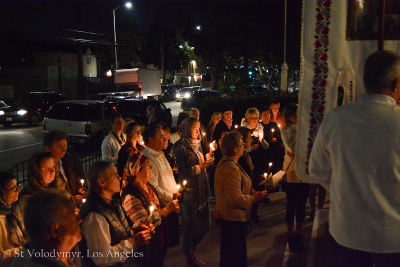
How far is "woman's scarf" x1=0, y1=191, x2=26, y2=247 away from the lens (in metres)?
3.92

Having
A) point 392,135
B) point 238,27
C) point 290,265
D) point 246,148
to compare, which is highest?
point 238,27

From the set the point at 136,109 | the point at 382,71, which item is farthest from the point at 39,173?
the point at 136,109

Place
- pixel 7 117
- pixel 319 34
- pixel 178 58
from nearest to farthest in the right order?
pixel 319 34 < pixel 7 117 < pixel 178 58

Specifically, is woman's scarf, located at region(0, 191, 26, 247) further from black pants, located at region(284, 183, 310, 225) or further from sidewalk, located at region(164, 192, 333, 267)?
black pants, located at region(284, 183, 310, 225)

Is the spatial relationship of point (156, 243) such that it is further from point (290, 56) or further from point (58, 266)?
point (290, 56)

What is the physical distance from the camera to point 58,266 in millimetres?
2281

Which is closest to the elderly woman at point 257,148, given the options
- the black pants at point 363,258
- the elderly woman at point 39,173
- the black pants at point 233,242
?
the black pants at point 233,242

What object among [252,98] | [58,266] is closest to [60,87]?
[252,98]

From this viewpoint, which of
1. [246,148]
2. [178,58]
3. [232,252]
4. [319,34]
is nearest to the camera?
[319,34]

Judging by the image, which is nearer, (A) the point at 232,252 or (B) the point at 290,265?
(A) the point at 232,252

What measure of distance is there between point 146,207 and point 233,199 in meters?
0.99

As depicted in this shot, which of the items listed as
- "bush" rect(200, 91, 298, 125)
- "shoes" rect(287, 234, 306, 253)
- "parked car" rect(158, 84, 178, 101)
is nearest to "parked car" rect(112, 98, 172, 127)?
"bush" rect(200, 91, 298, 125)

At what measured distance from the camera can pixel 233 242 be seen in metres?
5.04

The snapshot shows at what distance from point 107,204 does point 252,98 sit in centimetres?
1155
